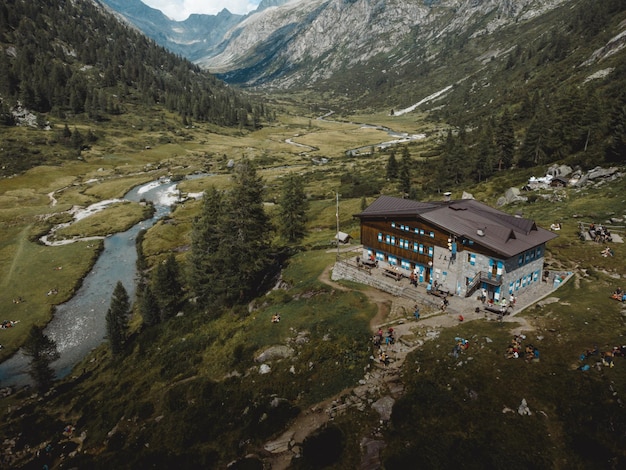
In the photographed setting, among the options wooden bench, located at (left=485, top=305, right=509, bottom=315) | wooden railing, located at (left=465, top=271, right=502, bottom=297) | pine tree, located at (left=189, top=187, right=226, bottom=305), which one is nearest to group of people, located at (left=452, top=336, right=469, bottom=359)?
wooden bench, located at (left=485, top=305, right=509, bottom=315)

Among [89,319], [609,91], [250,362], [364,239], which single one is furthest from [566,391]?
[609,91]

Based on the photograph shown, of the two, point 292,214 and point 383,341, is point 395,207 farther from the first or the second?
point 292,214

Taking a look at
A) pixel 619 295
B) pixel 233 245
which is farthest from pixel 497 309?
pixel 233 245

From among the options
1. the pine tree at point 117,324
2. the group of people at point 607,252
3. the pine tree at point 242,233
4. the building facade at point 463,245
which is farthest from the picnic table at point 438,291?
the pine tree at point 117,324

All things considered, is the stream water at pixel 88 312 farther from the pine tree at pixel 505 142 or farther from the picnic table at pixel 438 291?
the pine tree at pixel 505 142

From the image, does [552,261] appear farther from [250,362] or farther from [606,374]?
[250,362]

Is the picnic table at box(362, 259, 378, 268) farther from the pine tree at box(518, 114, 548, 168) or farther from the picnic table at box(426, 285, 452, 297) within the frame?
Answer: the pine tree at box(518, 114, 548, 168)
